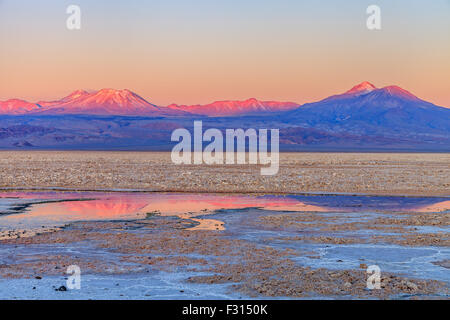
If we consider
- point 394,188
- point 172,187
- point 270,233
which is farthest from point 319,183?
point 270,233

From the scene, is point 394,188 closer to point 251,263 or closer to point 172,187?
point 172,187

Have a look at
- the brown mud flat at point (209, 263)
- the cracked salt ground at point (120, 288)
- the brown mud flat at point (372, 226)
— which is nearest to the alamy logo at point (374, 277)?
the brown mud flat at point (209, 263)

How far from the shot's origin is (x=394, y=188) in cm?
2731

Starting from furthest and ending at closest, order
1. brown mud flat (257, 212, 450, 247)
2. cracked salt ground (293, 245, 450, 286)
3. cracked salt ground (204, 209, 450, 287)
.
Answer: brown mud flat (257, 212, 450, 247) → cracked salt ground (204, 209, 450, 287) → cracked salt ground (293, 245, 450, 286)

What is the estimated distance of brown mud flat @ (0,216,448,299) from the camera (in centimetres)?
871

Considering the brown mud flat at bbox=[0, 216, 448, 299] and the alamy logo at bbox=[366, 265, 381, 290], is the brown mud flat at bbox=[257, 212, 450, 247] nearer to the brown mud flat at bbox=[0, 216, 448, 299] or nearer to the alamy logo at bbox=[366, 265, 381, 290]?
the brown mud flat at bbox=[0, 216, 448, 299]

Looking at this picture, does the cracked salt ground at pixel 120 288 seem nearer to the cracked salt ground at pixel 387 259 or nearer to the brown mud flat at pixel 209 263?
the brown mud flat at pixel 209 263

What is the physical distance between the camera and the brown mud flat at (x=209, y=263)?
8.71 meters

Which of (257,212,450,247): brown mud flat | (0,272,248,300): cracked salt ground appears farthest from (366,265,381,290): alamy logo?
(257,212,450,247): brown mud flat

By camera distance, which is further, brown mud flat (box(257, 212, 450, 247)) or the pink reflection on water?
the pink reflection on water

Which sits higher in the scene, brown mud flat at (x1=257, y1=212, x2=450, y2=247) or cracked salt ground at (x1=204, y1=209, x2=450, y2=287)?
cracked salt ground at (x1=204, y1=209, x2=450, y2=287)

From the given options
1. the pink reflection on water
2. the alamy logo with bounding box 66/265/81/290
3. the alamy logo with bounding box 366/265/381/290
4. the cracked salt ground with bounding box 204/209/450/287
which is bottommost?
the pink reflection on water

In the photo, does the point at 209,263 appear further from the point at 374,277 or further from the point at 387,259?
the point at 387,259
